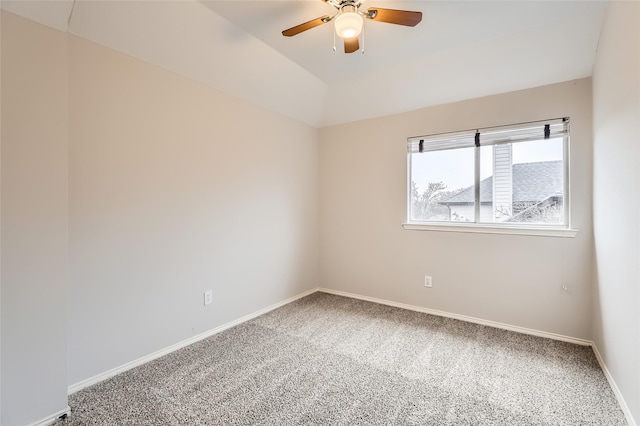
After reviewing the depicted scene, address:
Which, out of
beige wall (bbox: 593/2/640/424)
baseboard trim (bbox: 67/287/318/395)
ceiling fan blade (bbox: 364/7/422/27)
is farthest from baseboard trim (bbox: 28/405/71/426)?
beige wall (bbox: 593/2/640/424)

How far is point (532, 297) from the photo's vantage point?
271 centimetres

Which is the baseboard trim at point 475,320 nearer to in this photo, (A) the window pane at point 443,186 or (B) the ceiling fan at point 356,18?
(A) the window pane at point 443,186

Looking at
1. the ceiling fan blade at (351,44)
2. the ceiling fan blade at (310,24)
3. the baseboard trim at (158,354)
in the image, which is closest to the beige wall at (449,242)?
the baseboard trim at (158,354)

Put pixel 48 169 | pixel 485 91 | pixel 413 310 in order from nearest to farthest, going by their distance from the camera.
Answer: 1. pixel 48 169
2. pixel 485 91
3. pixel 413 310

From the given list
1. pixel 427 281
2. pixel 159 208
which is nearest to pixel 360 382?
pixel 427 281

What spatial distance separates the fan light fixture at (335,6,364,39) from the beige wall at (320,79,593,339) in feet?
5.99

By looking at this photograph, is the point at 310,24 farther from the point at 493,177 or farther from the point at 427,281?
the point at 427,281

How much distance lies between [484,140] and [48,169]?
11.5 ft

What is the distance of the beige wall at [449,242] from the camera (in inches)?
99.3

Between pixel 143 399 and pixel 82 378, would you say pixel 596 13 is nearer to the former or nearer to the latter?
pixel 143 399

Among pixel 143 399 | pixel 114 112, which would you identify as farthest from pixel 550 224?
pixel 114 112

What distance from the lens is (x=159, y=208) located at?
2291mm

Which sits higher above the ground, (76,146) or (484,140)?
(484,140)

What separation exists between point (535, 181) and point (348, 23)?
2.33 m
